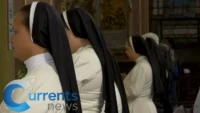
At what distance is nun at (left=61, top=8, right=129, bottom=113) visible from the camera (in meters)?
3.41

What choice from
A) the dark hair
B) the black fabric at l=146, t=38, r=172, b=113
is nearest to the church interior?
the black fabric at l=146, t=38, r=172, b=113

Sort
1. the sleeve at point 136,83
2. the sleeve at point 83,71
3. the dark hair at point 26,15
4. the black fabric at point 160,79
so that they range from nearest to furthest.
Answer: the dark hair at point 26,15, the sleeve at point 83,71, the sleeve at point 136,83, the black fabric at point 160,79

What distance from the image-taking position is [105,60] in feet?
11.7

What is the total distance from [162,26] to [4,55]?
6592 millimetres

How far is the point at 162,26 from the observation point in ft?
38.2

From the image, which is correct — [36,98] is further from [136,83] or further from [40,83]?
[136,83]

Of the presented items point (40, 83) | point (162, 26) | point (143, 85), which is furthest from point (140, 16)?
point (40, 83)

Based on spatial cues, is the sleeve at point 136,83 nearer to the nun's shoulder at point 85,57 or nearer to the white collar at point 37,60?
the nun's shoulder at point 85,57

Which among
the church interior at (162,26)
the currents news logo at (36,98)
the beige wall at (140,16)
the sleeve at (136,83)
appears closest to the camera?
the currents news logo at (36,98)

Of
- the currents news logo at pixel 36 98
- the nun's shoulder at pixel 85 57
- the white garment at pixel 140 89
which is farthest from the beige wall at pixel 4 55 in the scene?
the currents news logo at pixel 36 98

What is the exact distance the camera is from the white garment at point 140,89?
19.0ft

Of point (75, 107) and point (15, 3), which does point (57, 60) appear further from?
point (15, 3)

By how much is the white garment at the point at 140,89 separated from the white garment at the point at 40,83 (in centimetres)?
315

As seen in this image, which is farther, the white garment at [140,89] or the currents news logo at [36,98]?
the white garment at [140,89]
